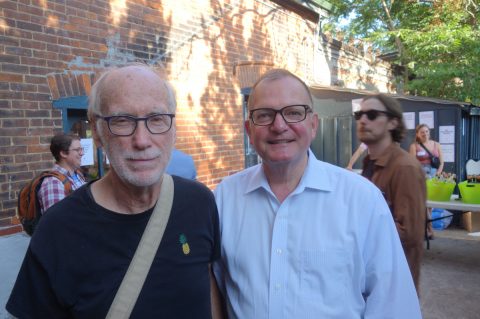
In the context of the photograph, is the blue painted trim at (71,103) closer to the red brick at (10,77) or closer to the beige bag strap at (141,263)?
the red brick at (10,77)

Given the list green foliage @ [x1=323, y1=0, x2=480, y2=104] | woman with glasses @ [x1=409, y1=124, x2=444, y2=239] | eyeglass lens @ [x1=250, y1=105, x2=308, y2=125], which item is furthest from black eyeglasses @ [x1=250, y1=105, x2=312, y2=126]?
green foliage @ [x1=323, y1=0, x2=480, y2=104]

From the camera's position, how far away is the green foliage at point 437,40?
9.09 metres

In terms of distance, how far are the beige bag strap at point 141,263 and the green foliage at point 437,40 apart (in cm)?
922

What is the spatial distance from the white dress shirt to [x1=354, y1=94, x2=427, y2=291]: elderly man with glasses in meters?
0.86

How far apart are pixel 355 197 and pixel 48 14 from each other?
12.8ft

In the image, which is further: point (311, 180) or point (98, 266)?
point (311, 180)

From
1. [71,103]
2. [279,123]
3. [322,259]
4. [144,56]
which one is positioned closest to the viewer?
[322,259]

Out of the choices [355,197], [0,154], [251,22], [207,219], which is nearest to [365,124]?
[355,197]

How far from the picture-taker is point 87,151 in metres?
4.62

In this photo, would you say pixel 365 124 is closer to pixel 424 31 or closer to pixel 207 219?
pixel 207 219

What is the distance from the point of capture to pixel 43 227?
149cm

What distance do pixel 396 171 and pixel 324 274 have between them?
1.25 metres

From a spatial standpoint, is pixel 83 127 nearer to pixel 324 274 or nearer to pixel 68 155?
pixel 68 155

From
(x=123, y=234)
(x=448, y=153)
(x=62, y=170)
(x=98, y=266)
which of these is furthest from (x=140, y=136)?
(x=448, y=153)
